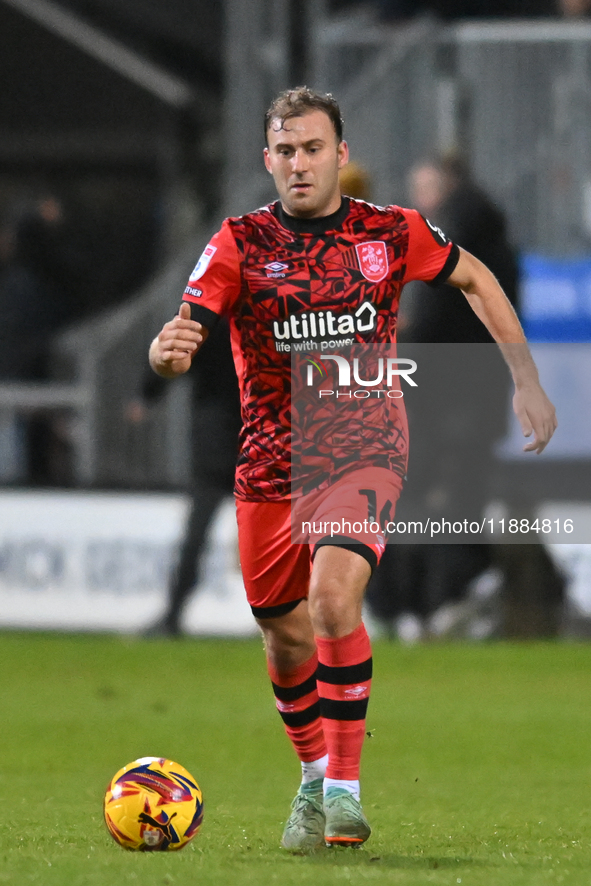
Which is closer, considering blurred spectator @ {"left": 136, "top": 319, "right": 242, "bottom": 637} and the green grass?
the green grass

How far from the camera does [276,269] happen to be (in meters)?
4.98

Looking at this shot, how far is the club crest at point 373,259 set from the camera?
16.5ft

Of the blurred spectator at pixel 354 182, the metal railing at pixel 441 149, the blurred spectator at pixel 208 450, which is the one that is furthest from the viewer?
the metal railing at pixel 441 149

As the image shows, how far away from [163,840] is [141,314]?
25.1 ft

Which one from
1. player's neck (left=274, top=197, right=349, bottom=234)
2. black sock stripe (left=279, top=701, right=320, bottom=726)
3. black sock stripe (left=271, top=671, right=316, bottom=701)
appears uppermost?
player's neck (left=274, top=197, right=349, bottom=234)

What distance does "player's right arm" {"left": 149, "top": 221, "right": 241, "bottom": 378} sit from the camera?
4660 mm

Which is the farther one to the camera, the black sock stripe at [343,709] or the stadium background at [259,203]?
the stadium background at [259,203]

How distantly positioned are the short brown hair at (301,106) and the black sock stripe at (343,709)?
1.70m

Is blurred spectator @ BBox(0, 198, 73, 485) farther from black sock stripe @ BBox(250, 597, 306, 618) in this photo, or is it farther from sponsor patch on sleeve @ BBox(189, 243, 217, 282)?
sponsor patch on sleeve @ BBox(189, 243, 217, 282)

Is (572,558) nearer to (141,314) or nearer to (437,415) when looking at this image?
(437,415)

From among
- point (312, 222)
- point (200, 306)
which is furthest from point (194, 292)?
point (312, 222)

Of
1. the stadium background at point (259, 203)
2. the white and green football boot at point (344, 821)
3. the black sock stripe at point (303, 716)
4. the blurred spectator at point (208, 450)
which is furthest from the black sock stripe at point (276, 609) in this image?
the stadium background at point (259, 203)

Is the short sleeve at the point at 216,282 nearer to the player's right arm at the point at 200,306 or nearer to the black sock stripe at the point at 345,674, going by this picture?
the player's right arm at the point at 200,306

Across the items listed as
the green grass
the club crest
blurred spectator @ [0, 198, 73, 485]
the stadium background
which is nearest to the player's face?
the club crest
